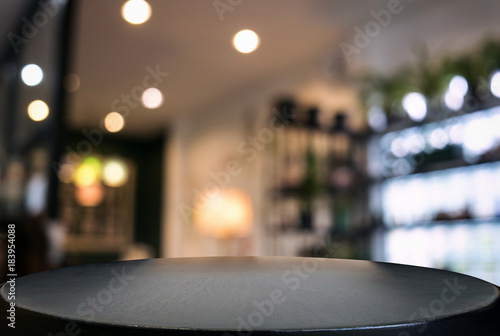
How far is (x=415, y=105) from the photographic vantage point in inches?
145

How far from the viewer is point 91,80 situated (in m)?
5.75

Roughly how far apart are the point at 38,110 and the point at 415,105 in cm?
298

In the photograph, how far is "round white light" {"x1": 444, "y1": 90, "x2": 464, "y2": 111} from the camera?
3324 millimetres

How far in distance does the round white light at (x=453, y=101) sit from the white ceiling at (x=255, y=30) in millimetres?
504

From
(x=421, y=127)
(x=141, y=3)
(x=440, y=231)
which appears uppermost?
(x=141, y=3)

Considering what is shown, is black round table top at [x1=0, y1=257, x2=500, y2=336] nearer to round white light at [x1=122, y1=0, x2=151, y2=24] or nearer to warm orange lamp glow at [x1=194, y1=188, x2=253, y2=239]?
A: round white light at [x1=122, y1=0, x2=151, y2=24]

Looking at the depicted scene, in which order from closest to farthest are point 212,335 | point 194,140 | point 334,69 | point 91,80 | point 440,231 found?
1. point 212,335
2. point 440,231
3. point 334,69
4. point 91,80
5. point 194,140

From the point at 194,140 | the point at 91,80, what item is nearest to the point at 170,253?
the point at 194,140

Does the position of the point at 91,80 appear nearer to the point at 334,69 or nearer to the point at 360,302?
the point at 334,69

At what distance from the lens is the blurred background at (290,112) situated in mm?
3234

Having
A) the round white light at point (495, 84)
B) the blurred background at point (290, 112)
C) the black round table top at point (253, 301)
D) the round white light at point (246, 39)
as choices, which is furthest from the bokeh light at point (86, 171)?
the black round table top at point (253, 301)

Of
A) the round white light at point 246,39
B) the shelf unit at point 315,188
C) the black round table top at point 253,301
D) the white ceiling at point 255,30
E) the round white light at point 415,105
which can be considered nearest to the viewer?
the black round table top at point 253,301

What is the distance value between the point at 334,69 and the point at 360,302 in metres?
4.68

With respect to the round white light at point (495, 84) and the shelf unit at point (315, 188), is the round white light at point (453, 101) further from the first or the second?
the shelf unit at point (315, 188)
